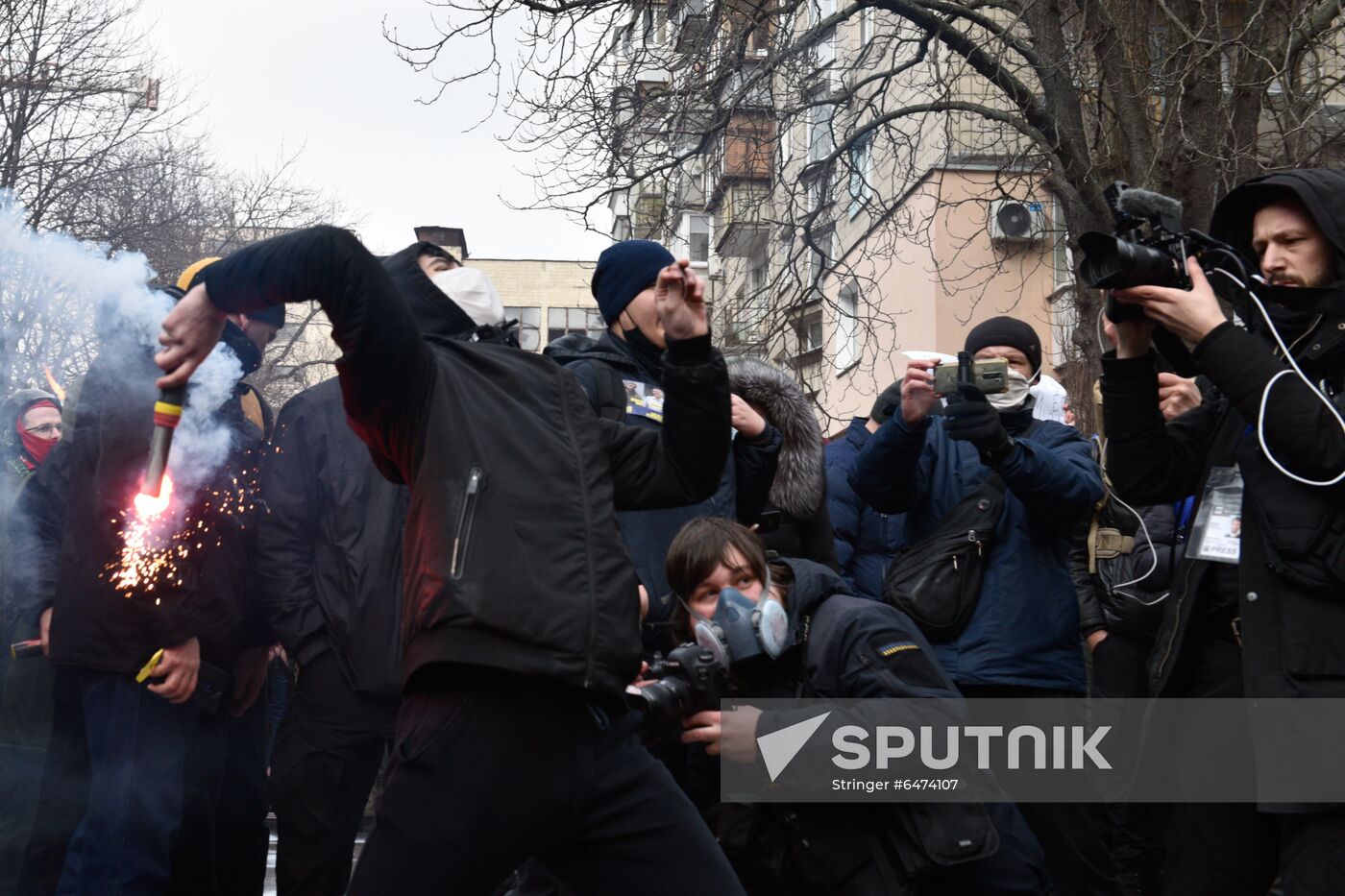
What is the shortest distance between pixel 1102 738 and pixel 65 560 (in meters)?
3.64

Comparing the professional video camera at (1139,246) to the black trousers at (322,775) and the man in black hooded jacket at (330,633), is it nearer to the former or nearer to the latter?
the man in black hooded jacket at (330,633)

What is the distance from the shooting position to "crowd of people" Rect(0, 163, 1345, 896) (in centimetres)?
274

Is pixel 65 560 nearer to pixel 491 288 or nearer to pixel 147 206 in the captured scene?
pixel 491 288

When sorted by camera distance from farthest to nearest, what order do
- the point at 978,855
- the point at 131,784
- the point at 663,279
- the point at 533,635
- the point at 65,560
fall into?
the point at 65,560
the point at 131,784
the point at 978,855
the point at 663,279
the point at 533,635

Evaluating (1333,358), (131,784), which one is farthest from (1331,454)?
(131,784)

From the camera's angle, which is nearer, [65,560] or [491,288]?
[491,288]

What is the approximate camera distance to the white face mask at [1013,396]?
5.15m

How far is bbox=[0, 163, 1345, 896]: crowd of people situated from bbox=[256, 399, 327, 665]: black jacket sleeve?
0.01m

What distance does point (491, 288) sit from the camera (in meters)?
3.95

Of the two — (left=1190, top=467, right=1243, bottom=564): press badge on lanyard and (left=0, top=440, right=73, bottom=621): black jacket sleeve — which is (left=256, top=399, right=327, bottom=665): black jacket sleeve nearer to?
(left=0, top=440, right=73, bottom=621): black jacket sleeve

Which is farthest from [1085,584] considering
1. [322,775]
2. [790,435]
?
[322,775]

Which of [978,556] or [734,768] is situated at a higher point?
[978,556]

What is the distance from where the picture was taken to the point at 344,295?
267cm

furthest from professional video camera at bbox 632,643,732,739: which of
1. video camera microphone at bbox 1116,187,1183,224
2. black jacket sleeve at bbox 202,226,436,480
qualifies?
video camera microphone at bbox 1116,187,1183,224
